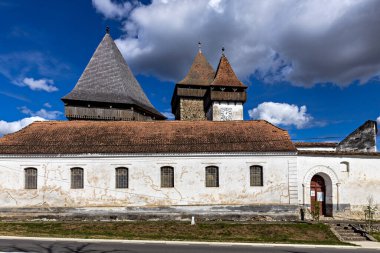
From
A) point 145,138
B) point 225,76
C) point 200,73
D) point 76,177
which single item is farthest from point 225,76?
point 76,177

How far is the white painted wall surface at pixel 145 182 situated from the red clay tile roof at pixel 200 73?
2247 cm

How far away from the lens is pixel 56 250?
11.9 metres

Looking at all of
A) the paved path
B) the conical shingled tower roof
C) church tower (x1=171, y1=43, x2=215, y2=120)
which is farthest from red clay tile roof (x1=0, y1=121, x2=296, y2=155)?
church tower (x1=171, y1=43, x2=215, y2=120)

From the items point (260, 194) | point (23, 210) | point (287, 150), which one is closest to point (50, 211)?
point (23, 210)

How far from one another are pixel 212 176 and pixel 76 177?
351 inches

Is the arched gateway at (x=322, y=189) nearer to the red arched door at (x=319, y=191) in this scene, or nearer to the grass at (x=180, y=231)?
the red arched door at (x=319, y=191)

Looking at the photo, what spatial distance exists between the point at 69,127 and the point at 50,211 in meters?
6.18

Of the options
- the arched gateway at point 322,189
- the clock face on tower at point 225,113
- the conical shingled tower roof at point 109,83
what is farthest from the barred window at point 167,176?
the clock face on tower at point 225,113

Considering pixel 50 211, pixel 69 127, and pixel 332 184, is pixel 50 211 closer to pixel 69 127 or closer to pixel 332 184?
pixel 69 127

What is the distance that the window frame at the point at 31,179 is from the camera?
21047mm

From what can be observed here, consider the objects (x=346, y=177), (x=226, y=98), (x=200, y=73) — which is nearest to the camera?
(x=346, y=177)

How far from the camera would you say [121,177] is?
21.3 metres

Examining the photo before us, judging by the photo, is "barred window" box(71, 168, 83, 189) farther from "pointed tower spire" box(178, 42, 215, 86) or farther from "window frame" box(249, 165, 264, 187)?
"pointed tower spire" box(178, 42, 215, 86)

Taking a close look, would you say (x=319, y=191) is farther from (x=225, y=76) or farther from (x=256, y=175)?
(x=225, y=76)
